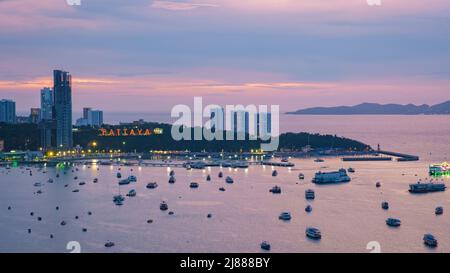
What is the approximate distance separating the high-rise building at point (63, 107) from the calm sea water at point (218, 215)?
1059 centimetres

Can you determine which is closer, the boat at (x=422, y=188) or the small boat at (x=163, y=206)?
the small boat at (x=163, y=206)

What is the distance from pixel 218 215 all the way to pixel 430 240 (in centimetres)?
355

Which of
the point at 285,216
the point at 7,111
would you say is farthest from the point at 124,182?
the point at 7,111

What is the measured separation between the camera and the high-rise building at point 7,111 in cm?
4069

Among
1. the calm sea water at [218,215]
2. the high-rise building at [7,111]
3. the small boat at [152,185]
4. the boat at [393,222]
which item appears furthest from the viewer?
the high-rise building at [7,111]

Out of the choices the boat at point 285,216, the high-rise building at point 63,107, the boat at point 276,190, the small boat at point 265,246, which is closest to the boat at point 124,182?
the boat at point 276,190

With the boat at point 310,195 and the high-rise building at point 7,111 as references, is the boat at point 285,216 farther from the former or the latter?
the high-rise building at point 7,111

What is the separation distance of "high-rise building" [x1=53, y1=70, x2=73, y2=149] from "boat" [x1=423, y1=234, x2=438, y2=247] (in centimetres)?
2088

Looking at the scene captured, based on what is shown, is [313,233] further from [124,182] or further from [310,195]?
[124,182]

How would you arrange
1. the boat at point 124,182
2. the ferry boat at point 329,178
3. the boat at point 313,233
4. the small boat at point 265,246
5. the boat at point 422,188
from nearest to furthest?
the small boat at point 265,246
the boat at point 313,233
the boat at point 422,188
the boat at point 124,182
the ferry boat at point 329,178

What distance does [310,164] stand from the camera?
2173 centimetres

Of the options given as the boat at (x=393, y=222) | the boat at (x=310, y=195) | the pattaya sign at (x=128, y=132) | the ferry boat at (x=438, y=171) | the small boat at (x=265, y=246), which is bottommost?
the small boat at (x=265, y=246)

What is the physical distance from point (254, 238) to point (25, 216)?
4386 mm

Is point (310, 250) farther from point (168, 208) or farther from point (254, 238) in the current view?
point (168, 208)
